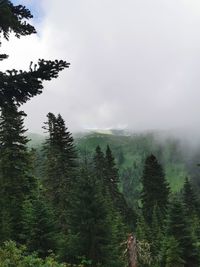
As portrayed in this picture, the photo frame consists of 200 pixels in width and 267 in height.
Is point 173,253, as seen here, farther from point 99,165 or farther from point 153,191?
point 99,165

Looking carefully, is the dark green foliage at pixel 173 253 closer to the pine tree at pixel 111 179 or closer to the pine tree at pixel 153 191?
the pine tree at pixel 111 179

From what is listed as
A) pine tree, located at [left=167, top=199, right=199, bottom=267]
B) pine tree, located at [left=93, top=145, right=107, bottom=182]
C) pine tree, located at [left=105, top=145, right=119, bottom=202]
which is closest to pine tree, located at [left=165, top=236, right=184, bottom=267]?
pine tree, located at [left=167, top=199, right=199, bottom=267]

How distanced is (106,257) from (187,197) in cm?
6281

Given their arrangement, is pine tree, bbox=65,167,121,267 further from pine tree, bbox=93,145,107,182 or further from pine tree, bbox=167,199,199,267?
pine tree, bbox=93,145,107,182

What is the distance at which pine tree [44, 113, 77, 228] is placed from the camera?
47.8m

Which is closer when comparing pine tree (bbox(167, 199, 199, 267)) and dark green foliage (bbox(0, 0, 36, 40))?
dark green foliage (bbox(0, 0, 36, 40))

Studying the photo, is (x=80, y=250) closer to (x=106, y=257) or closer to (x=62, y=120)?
(x=106, y=257)

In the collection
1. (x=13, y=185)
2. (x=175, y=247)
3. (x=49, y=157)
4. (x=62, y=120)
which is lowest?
(x=175, y=247)

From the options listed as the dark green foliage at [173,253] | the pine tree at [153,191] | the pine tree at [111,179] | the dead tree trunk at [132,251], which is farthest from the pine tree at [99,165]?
the dead tree trunk at [132,251]

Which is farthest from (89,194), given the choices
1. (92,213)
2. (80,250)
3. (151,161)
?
(151,161)

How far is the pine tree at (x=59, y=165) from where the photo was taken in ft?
157

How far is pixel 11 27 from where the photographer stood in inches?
603

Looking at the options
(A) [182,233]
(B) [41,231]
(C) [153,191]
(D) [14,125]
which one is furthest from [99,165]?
(B) [41,231]

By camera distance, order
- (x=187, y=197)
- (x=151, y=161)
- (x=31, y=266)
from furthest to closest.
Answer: (x=187, y=197) → (x=151, y=161) → (x=31, y=266)
